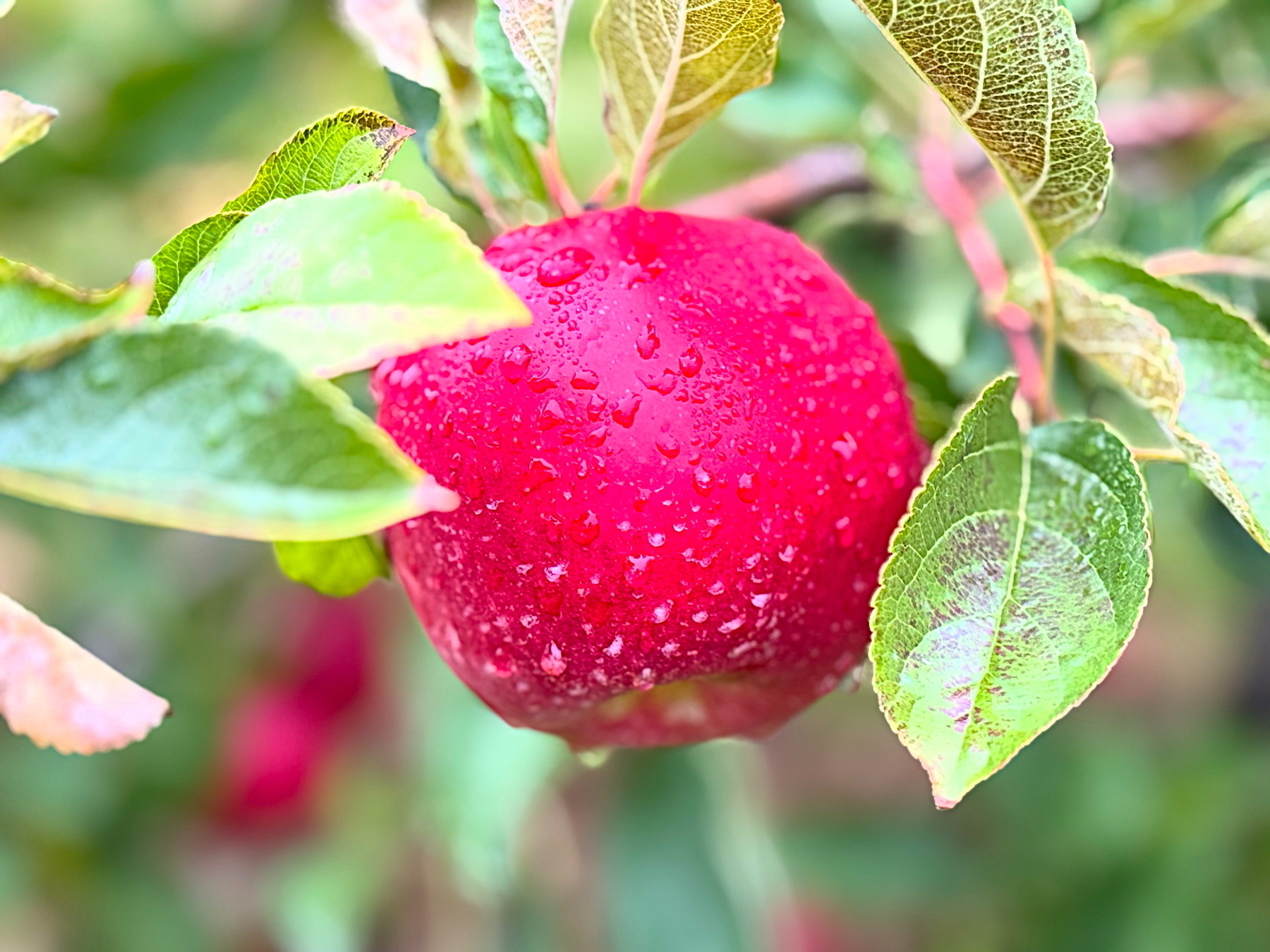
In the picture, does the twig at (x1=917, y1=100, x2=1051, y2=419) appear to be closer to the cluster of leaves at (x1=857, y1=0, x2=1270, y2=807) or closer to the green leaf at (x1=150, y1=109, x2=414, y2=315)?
the cluster of leaves at (x1=857, y1=0, x2=1270, y2=807)

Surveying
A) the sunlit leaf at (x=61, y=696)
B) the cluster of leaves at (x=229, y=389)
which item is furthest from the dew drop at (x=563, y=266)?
the sunlit leaf at (x=61, y=696)

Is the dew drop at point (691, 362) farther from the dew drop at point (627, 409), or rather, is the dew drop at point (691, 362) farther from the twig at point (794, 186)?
the twig at point (794, 186)

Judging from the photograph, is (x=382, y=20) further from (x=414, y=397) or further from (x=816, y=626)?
(x=816, y=626)

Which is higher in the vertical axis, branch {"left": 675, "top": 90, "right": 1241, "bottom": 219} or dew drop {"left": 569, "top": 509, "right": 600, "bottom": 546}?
dew drop {"left": 569, "top": 509, "right": 600, "bottom": 546}

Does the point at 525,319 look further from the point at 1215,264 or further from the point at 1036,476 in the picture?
the point at 1215,264

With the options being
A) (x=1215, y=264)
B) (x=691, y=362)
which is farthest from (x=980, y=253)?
(x=691, y=362)

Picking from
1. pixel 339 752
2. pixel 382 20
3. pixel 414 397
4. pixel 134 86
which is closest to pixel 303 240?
pixel 414 397

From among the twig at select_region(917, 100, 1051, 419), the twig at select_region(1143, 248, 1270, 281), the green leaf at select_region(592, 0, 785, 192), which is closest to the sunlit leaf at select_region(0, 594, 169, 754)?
the green leaf at select_region(592, 0, 785, 192)
